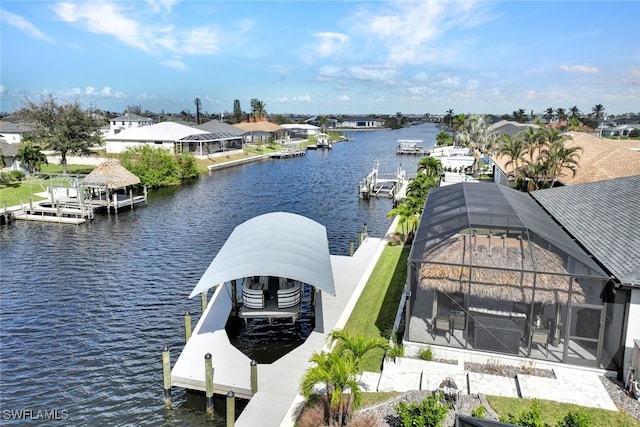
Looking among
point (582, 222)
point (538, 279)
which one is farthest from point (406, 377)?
point (582, 222)

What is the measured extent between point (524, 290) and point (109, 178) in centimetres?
3943

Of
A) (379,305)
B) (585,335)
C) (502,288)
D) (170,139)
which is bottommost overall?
(379,305)

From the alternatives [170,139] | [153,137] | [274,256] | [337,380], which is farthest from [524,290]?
[153,137]

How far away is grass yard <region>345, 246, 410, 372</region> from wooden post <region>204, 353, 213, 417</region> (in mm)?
4743

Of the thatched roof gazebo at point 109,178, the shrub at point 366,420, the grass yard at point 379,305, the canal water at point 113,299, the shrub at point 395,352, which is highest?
the thatched roof gazebo at point 109,178

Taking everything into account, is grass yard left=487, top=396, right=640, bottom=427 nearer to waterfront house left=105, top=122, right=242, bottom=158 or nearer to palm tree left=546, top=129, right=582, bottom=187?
palm tree left=546, top=129, right=582, bottom=187

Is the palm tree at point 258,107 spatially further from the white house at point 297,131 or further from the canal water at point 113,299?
the canal water at point 113,299

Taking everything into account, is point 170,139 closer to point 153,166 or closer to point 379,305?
point 153,166

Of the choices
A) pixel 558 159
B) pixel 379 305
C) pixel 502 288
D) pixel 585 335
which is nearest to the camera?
pixel 585 335

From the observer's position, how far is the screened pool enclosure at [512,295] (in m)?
13.0

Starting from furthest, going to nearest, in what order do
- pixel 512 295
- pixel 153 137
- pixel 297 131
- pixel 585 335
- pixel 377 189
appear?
pixel 297 131 → pixel 153 137 → pixel 377 189 → pixel 512 295 → pixel 585 335

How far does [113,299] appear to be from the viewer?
73.6ft

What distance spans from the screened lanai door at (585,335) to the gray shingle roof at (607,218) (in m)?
1.33

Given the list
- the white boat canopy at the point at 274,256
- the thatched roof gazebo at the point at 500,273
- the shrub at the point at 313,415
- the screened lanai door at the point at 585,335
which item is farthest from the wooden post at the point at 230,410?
the screened lanai door at the point at 585,335
